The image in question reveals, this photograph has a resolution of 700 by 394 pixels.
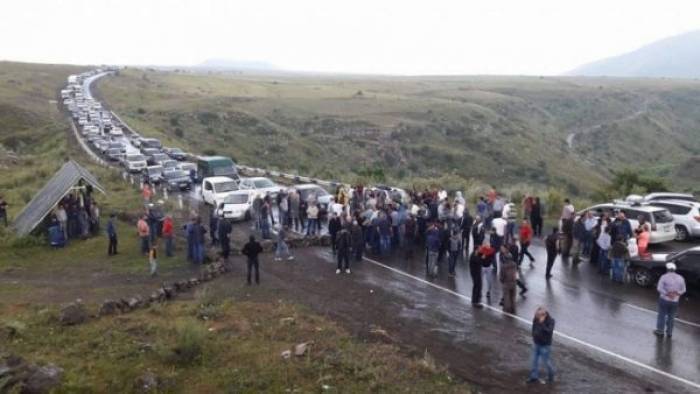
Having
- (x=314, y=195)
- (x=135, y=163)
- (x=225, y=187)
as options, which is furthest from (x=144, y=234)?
(x=135, y=163)

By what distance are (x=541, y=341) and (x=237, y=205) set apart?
59.0 feet

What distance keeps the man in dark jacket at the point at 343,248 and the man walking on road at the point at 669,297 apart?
8.59 meters

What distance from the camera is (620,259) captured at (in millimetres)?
18000

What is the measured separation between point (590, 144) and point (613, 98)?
4629cm

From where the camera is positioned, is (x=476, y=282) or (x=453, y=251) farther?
(x=453, y=251)

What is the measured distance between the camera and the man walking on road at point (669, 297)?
535 inches

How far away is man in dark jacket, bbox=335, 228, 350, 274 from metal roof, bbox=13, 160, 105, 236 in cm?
1092

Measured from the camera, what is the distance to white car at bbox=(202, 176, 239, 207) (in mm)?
29828

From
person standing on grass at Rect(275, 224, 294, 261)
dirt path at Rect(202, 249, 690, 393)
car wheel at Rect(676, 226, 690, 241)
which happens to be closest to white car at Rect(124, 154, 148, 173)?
person standing on grass at Rect(275, 224, 294, 261)

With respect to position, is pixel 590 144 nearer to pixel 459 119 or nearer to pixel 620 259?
pixel 459 119

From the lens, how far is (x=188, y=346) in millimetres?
12852

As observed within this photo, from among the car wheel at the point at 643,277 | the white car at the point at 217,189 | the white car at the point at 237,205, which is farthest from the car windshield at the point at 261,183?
the car wheel at the point at 643,277

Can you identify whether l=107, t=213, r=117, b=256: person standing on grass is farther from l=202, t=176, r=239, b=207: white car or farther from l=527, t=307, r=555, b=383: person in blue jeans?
l=527, t=307, r=555, b=383: person in blue jeans

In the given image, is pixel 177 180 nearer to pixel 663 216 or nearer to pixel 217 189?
pixel 217 189
